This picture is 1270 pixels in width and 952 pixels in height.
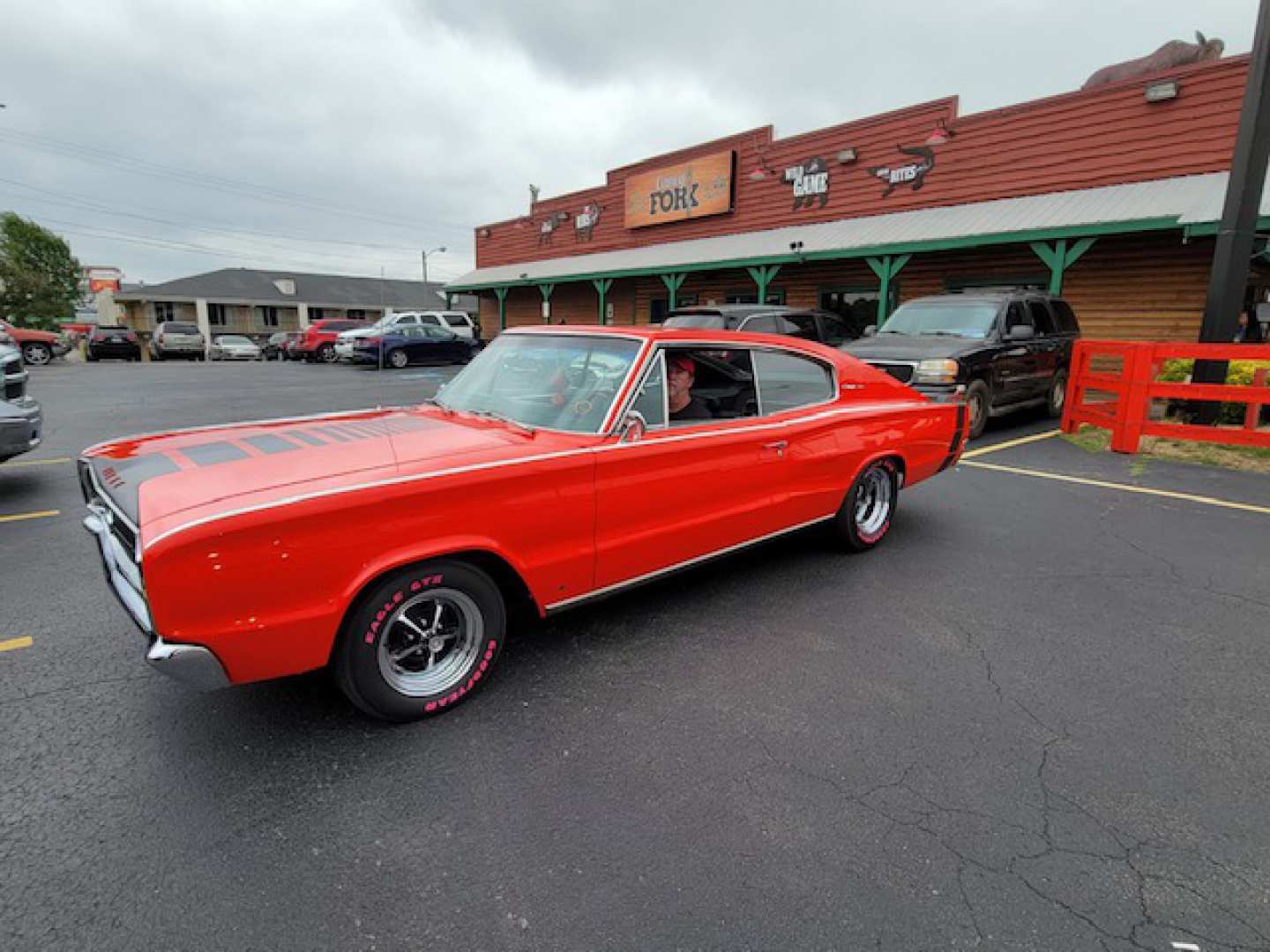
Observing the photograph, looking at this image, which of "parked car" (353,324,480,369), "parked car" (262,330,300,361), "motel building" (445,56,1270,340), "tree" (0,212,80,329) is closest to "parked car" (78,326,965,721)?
"motel building" (445,56,1270,340)

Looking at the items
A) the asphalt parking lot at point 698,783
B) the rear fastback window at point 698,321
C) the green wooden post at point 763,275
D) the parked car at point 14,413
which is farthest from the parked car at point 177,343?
the asphalt parking lot at point 698,783

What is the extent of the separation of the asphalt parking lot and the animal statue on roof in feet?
48.0

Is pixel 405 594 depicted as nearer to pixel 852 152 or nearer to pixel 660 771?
pixel 660 771

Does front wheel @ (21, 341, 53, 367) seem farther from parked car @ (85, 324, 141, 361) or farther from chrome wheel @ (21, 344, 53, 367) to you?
parked car @ (85, 324, 141, 361)

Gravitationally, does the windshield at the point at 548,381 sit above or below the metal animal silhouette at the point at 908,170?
below

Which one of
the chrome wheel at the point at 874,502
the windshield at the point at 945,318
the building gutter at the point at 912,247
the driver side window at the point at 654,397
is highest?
the building gutter at the point at 912,247

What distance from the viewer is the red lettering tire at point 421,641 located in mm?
2564

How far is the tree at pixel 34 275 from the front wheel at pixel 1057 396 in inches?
2426

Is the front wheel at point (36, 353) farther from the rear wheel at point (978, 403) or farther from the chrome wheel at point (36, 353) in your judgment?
the rear wheel at point (978, 403)

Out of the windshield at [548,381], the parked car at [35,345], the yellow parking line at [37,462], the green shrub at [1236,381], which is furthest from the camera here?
the parked car at [35,345]

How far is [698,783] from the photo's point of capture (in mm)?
2461

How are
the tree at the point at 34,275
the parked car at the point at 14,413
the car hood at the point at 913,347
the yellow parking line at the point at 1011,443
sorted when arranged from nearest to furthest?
1. the parked car at the point at 14,413
2. the yellow parking line at the point at 1011,443
3. the car hood at the point at 913,347
4. the tree at the point at 34,275

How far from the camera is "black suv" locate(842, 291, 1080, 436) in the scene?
830 centimetres

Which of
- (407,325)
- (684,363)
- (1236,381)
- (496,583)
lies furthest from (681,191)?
(496,583)
